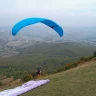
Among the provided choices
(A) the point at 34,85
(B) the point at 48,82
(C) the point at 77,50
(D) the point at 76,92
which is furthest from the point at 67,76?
(C) the point at 77,50

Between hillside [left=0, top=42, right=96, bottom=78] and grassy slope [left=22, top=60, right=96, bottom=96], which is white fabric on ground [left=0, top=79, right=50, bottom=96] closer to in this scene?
Result: grassy slope [left=22, top=60, right=96, bottom=96]

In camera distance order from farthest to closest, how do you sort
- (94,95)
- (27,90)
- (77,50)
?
1. (77,50)
2. (27,90)
3. (94,95)

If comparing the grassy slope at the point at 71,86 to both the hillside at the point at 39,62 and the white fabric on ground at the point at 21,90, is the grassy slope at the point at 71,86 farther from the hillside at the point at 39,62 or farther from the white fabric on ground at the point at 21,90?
the hillside at the point at 39,62

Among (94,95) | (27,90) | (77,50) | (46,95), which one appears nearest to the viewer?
(94,95)

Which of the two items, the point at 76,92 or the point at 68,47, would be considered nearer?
the point at 76,92

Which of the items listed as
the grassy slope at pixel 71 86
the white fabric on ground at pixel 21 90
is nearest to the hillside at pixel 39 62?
the grassy slope at pixel 71 86

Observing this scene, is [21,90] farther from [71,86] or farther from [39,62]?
[39,62]

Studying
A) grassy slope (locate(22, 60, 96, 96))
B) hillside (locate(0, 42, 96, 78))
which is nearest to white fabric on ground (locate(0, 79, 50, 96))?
grassy slope (locate(22, 60, 96, 96))

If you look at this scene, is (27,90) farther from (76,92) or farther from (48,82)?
(76,92)

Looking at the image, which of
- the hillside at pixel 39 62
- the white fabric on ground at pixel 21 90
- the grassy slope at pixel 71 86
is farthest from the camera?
the hillside at pixel 39 62

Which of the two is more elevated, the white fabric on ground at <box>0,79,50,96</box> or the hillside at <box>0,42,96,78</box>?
the white fabric on ground at <box>0,79,50,96</box>

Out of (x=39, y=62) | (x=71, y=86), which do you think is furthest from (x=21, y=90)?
(x=39, y=62)
